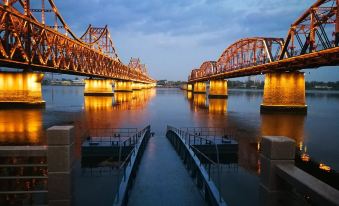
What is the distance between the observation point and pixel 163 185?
38.5ft

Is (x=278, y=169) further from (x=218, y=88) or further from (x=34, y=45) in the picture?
(x=218, y=88)

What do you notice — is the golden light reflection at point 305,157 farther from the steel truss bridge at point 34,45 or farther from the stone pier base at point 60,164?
the steel truss bridge at point 34,45

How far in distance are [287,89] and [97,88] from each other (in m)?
87.9

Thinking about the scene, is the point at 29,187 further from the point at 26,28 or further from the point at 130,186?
the point at 26,28

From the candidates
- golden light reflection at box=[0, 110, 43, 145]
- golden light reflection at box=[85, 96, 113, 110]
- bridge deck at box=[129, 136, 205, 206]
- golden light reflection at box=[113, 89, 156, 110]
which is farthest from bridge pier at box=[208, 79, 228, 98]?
bridge deck at box=[129, 136, 205, 206]

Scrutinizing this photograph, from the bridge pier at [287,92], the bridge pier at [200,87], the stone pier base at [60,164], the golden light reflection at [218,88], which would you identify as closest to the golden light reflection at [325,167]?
the stone pier base at [60,164]

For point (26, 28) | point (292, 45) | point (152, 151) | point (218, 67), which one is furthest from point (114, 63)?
point (152, 151)

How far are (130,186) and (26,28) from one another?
184 ft

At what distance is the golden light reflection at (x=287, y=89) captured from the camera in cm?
6153

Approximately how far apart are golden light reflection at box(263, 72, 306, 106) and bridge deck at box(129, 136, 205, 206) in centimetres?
5132

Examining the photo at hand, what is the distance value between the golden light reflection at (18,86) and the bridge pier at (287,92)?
5024 centimetres

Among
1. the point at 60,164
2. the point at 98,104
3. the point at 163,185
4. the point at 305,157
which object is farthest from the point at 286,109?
the point at 60,164

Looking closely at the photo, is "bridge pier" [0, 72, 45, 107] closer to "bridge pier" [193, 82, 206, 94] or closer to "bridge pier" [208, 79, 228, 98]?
"bridge pier" [208, 79, 228, 98]

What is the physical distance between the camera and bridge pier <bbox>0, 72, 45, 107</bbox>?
5762 centimetres
